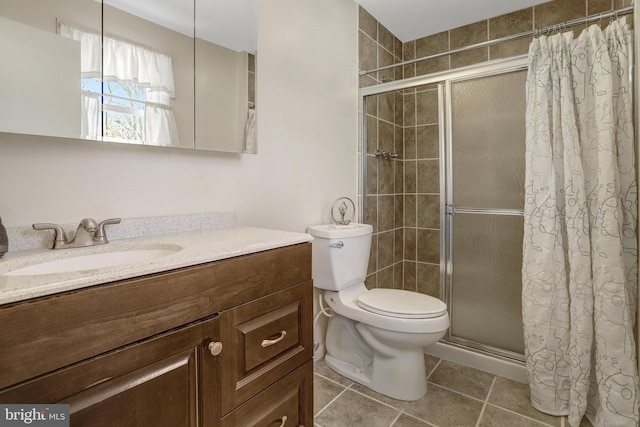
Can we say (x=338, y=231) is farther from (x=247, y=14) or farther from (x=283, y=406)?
(x=247, y=14)

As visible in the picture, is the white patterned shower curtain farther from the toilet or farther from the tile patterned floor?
the toilet

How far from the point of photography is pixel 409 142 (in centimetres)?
283

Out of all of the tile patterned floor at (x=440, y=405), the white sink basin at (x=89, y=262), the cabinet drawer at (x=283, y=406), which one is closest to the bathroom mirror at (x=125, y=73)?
the white sink basin at (x=89, y=262)

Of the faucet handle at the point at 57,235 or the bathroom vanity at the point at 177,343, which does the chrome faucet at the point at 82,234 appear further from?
the bathroom vanity at the point at 177,343

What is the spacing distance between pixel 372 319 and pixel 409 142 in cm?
172

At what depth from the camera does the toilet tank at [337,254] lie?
173 cm

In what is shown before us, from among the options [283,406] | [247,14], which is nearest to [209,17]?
[247,14]

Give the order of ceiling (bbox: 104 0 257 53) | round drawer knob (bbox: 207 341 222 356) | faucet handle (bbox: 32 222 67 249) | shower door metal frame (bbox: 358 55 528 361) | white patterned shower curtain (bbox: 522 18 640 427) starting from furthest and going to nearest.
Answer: shower door metal frame (bbox: 358 55 528 361)
white patterned shower curtain (bbox: 522 18 640 427)
ceiling (bbox: 104 0 257 53)
faucet handle (bbox: 32 222 67 249)
round drawer knob (bbox: 207 341 222 356)

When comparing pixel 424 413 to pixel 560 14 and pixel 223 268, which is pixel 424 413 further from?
pixel 560 14

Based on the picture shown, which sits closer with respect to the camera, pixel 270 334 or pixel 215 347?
pixel 215 347

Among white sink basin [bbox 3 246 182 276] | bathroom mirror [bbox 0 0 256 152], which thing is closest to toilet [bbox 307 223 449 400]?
bathroom mirror [bbox 0 0 256 152]

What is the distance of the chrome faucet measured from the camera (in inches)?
38.1

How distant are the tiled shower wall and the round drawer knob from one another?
5.38ft

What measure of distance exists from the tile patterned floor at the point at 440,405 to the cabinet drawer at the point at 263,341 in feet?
2.09
